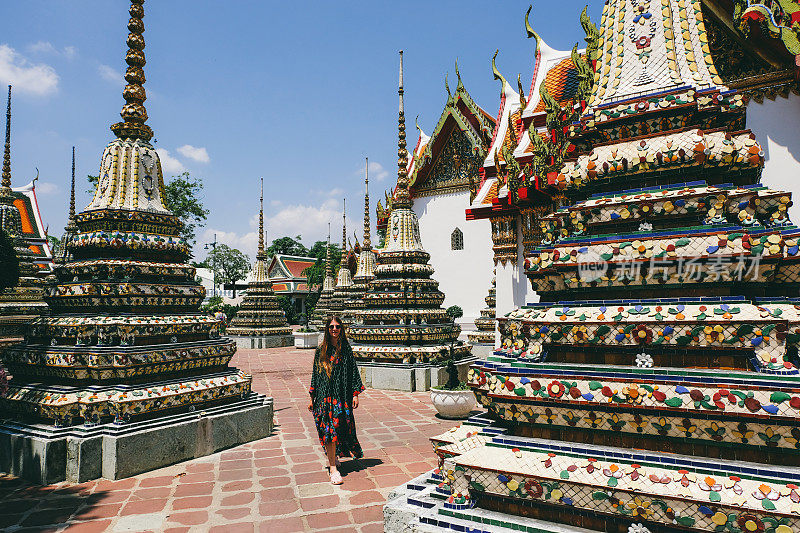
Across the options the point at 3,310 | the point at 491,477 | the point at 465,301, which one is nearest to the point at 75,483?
the point at 491,477

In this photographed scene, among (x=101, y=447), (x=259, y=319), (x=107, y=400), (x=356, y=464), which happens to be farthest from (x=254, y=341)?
(x=356, y=464)

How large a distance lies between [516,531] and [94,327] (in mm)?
5496

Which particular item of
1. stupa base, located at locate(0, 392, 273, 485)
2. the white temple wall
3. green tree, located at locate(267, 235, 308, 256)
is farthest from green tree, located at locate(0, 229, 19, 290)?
green tree, located at locate(267, 235, 308, 256)

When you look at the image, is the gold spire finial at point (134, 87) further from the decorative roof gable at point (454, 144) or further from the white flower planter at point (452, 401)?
the decorative roof gable at point (454, 144)

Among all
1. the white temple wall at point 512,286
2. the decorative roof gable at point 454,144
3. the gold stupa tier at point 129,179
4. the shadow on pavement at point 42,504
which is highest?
the decorative roof gable at point 454,144

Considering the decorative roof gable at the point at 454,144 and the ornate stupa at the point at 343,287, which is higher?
the decorative roof gable at the point at 454,144

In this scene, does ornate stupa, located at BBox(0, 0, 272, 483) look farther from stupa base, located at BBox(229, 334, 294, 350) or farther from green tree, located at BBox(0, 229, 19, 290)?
stupa base, located at BBox(229, 334, 294, 350)

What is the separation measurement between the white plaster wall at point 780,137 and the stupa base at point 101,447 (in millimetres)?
8301

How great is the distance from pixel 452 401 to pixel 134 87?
6703 millimetres

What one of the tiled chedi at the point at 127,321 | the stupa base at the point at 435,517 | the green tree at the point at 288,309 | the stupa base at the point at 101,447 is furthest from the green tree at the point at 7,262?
the green tree at the point at 288,309

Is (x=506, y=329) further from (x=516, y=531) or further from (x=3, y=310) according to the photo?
(x=3, y=310)

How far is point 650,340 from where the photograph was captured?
3291 millimetres

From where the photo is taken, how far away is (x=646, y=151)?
12.2 ft

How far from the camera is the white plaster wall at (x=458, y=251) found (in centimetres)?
2422
